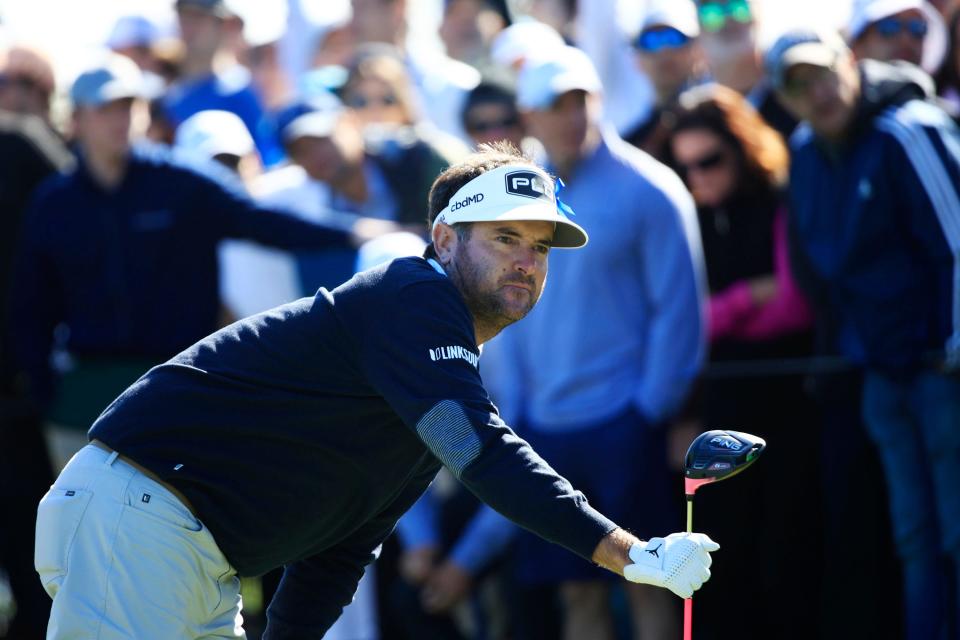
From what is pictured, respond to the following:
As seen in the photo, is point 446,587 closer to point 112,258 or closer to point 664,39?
point 112,258

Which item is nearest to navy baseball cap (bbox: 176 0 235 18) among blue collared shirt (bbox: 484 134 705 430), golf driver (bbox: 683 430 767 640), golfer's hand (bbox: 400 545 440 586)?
blue collared shirt (bbox: 484 134 705 430)

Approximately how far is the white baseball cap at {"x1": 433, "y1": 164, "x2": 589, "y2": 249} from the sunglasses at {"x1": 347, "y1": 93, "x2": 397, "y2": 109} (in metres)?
4.57

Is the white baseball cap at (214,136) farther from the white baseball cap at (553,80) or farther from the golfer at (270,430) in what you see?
the golfer at (270,430)

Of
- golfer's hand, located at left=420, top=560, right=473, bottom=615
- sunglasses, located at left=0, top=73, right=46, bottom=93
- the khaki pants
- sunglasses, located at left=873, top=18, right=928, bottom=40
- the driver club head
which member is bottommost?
golfer's hand, located at left=420, top=560, right=473, bottom=615

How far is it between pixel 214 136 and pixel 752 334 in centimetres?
349

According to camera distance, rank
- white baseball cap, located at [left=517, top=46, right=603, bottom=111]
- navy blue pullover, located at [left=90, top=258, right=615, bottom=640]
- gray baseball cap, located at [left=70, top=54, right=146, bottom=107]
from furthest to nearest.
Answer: gray baseball cap, located at [left=70, top=54, right=146, bottom=107]
white baseball cap, located at [left=517, top=46, right=603, bottom=111]
navy blue pullover, located at [left=90, top=258, right=615, bottom=640]

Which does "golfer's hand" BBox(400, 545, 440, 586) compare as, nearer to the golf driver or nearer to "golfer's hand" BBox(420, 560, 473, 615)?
"golfer's hand" BBox(420, 560, 473, 615)

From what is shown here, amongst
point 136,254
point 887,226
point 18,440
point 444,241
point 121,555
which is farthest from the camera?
point 18,440

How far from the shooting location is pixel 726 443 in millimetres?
4863

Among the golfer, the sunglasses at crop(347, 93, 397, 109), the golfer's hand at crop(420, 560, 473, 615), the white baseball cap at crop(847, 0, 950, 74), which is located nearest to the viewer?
the golfer

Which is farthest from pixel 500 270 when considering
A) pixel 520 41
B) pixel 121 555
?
pixel 520 41

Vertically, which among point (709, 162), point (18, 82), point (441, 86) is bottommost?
point (709, 162)

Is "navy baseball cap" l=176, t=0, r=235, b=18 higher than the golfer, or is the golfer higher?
"navy baseball cap" l=176, t=0, r=235, b=18

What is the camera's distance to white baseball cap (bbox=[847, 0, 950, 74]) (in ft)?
27.3
